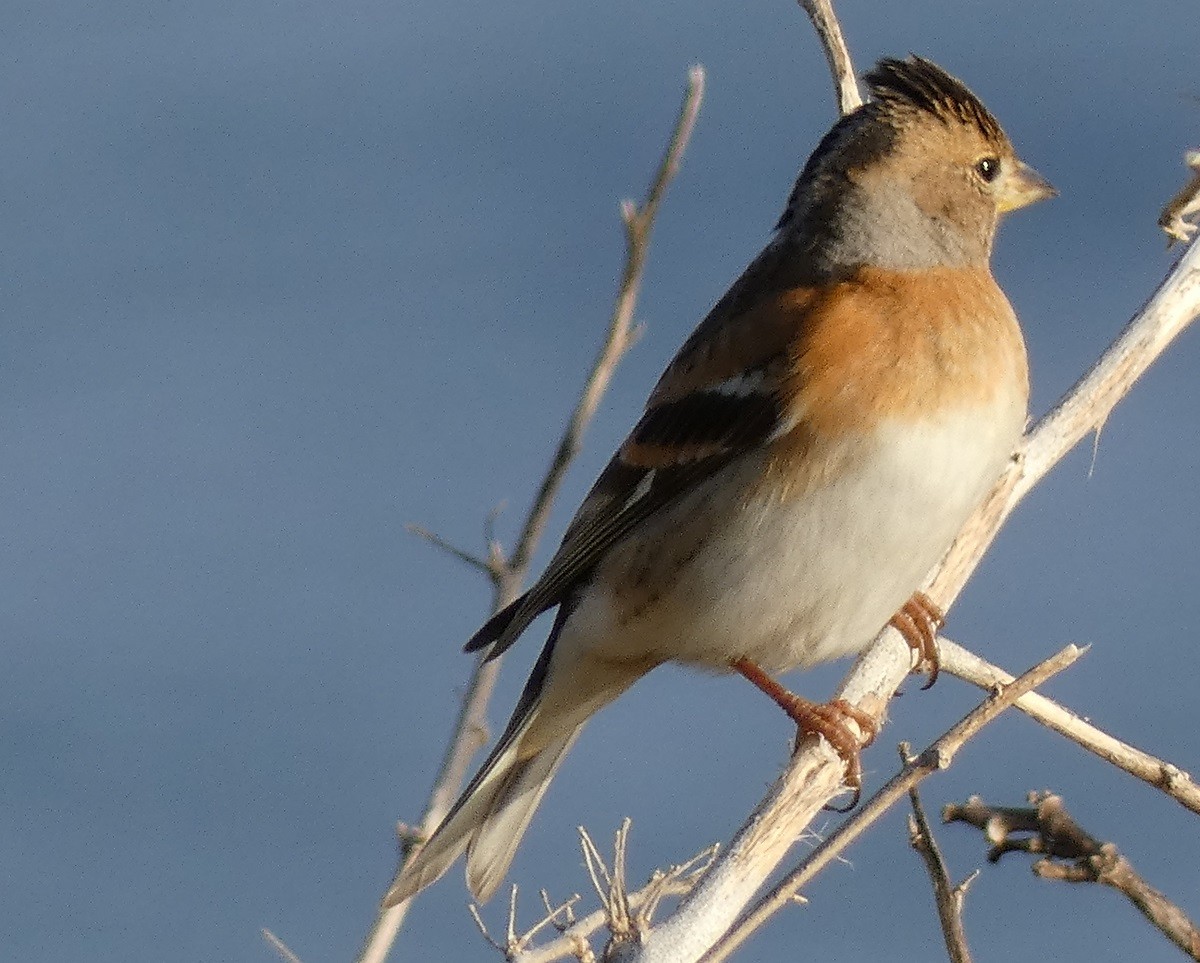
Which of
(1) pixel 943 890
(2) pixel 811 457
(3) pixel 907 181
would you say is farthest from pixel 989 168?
(1) pixel 943 890

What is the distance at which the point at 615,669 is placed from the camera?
354 cm

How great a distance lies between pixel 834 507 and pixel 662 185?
31.0 inches

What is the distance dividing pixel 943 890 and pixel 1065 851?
0.59 ft

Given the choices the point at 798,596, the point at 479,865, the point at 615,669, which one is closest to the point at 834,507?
the point at 798,596

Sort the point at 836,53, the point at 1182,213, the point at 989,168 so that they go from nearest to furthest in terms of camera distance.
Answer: the point at 1182,213 → the point at 836,53 → the point at 989,168

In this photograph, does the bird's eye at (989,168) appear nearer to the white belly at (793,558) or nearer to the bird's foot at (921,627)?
the white belly at (793,558)

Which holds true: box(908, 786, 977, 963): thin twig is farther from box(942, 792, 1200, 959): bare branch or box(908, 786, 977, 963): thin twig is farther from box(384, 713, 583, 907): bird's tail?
box(384, 713, 583, 907): bird's tail

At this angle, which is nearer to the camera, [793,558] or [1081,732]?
[1081,732]

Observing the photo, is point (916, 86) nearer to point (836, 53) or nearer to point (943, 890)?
point (836, 53)

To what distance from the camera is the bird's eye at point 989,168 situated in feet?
12.3

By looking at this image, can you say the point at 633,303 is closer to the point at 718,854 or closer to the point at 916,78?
the point at 718,854

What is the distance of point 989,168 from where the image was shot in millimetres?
3750

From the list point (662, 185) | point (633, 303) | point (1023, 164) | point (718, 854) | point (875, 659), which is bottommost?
point (718, 854)

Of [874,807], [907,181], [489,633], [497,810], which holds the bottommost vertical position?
[497,810]
